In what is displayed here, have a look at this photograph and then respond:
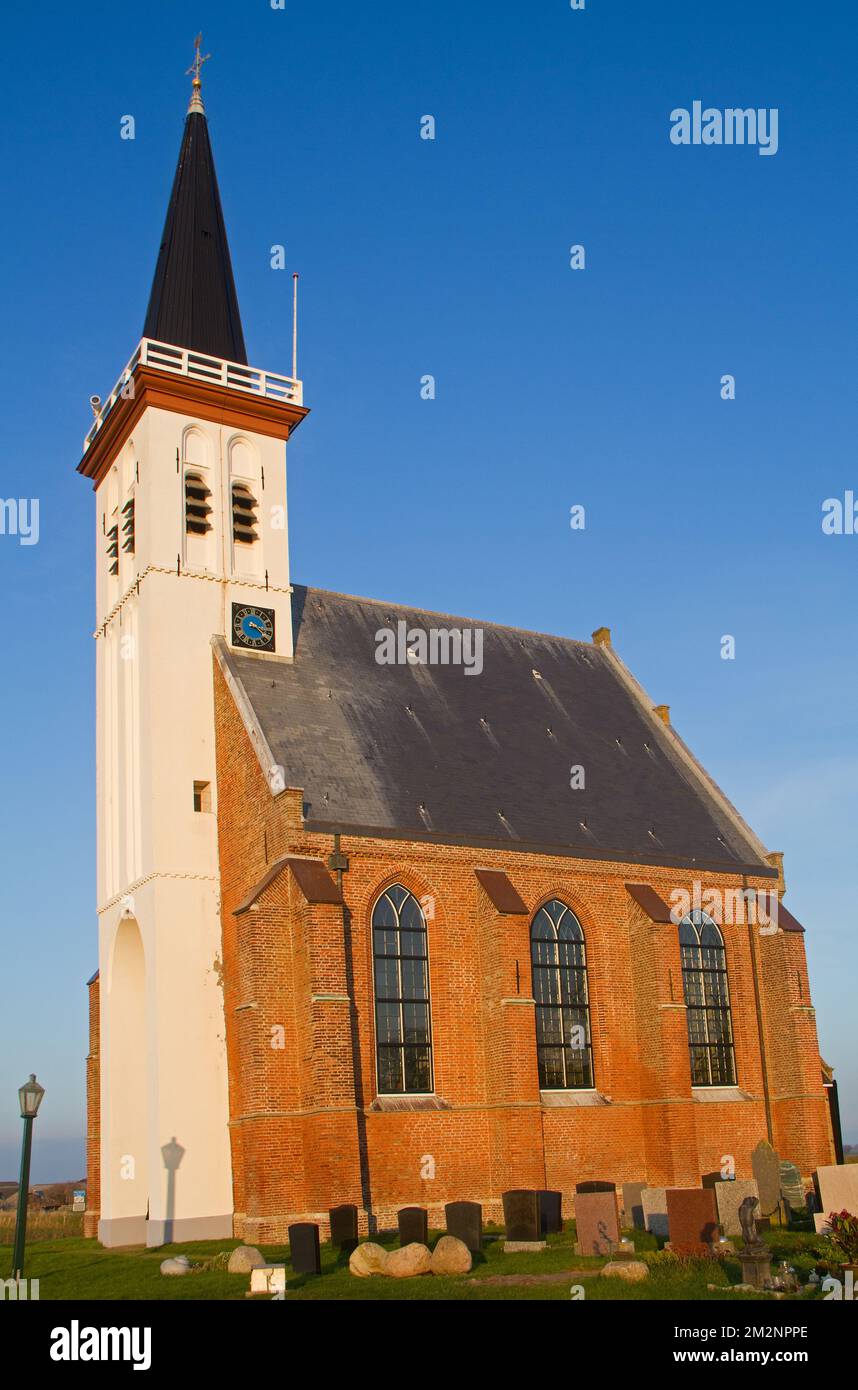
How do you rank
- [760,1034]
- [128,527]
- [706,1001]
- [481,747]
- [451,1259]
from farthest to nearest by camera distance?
[481,747] < [760,1034] < [706,1001] < [128,527] < [451,1259]

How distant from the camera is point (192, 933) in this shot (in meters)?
26.5

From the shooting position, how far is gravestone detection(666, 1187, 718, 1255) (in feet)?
57.4

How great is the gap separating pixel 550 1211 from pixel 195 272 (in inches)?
943

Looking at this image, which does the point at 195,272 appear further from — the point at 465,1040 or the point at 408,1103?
the point at 408,1103

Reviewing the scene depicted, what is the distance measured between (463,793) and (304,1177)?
Result: 9441mm

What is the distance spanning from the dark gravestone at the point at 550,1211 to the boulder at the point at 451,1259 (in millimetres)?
5079

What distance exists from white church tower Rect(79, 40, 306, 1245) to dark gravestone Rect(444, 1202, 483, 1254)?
723cm

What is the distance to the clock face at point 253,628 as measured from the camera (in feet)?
96.3

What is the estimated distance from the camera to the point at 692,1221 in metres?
17.5

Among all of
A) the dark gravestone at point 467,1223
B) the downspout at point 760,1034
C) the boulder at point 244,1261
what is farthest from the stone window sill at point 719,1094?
the boulder at point 244,1261

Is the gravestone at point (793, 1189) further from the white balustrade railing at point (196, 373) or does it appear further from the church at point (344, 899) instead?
the white balustrade railing at point (196, 373)

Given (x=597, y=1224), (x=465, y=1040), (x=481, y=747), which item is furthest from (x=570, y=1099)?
(x=597, y=1224)

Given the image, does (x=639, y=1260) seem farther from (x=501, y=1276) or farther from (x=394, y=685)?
(x=394, y=685)

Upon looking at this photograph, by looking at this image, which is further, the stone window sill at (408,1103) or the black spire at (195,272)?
the black spire at (195,272)
